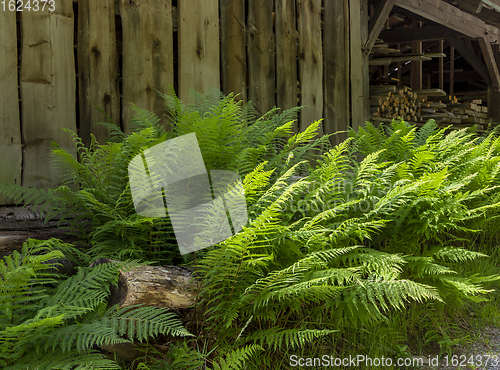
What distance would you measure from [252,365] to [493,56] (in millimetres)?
8974

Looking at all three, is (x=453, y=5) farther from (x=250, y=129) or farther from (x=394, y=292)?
(x=394, y=292)

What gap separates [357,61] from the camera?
477 cm

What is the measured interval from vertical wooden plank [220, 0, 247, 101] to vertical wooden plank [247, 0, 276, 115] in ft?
0.30

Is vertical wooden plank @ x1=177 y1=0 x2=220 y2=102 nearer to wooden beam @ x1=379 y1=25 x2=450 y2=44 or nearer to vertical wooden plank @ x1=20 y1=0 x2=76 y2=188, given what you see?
vertical wooden plank @ x1=20 y1=0 x2=76 y2=188

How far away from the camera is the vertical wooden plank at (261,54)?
3779 mm

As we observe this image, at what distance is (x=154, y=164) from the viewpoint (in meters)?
2.04

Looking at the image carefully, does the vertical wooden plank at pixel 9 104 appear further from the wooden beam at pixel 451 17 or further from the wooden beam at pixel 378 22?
the wooden beam at pixel 451 17

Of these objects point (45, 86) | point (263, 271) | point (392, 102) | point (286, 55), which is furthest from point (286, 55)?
point (392, 102)

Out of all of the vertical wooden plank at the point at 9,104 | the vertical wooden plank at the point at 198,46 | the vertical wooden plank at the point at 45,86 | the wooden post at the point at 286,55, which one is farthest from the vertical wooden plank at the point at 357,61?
the vertical wooden plank at the point at 9,104

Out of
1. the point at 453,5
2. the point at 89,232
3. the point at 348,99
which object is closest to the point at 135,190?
the point at 89,232

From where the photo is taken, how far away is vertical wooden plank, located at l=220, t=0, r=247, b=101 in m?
3.63

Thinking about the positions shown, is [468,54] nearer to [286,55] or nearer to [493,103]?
[493,103]

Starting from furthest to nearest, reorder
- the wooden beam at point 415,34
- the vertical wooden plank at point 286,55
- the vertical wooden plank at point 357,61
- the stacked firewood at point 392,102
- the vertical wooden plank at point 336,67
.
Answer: the wooden beam at point 415,34
the stacked firewood at point 392,102
the vertical wooden plank at point 357,61
the vertical wooden plank at point 336,67
the vertical wooden plank at point 286,55

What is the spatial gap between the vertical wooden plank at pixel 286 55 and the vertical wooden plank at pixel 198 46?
729mm
